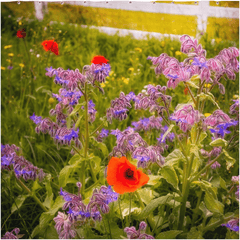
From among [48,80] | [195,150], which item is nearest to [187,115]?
[195,150]

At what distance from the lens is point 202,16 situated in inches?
160

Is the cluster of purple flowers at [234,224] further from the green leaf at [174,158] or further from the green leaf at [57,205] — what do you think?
the green leaf at [57,205]

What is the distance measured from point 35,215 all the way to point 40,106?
1.52 metres

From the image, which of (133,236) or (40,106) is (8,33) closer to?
(40,106)

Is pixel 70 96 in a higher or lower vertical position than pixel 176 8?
lower

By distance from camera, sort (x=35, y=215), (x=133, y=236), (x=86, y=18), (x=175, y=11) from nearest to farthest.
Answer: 1. (x=133, y=236)
2. (x=35, y=215)
3. (x=175, y=11)
4. (x=86, y=18)

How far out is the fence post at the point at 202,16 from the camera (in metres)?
3.88

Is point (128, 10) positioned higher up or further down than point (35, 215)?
higher up

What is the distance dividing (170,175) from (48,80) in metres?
2.60

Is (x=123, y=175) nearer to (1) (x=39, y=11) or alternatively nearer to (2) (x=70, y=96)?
(2) (x=70, y=96)

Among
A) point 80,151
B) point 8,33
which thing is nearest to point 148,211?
point 80,151


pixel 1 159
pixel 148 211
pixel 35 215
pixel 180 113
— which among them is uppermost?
pixel 180 113

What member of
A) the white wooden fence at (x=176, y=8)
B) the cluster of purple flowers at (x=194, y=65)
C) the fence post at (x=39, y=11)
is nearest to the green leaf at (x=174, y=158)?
the cluster of purple flowers at (x=194, y=65)

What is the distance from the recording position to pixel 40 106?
3.37 m
